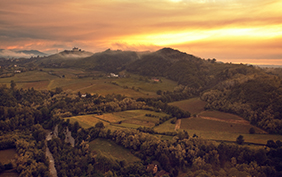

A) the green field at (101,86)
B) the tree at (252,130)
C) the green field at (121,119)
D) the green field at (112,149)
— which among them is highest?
the green field at (101,86)

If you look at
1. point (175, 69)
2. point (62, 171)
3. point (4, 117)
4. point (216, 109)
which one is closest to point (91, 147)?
point (62, 171)

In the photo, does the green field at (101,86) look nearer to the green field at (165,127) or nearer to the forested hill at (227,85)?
the forested hill at (227,85)

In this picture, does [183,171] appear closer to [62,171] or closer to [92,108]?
[62,171]

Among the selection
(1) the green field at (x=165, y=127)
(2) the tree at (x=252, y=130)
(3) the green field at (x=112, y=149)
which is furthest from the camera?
(1) the green field at (x=165, y=127)

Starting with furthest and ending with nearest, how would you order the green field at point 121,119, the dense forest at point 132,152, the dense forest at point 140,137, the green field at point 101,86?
the green field at point 101,86
the green field at point 121,119
the dense forest at point 140,137
the dense forest at point 132,152

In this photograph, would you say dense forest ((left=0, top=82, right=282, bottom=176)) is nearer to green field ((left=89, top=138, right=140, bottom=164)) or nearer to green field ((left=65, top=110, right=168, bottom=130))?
green field ((left=89, top=138, right=140, bottom=164))

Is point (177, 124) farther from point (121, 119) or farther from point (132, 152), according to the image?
point (132, 152)

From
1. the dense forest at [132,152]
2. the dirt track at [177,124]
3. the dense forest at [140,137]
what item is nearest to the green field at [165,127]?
the dirt track at [177,124]

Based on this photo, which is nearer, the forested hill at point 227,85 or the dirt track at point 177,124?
the forested hill at point 227,85
